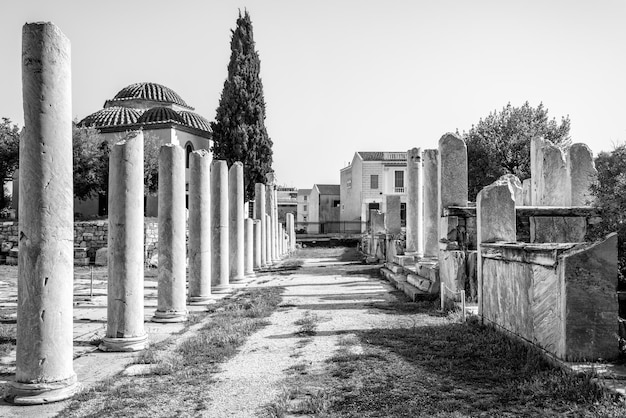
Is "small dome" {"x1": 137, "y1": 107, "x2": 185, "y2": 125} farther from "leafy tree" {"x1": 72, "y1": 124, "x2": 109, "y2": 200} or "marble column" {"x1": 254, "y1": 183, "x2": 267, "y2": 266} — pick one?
"marble column" {"x1": 254, "y1": 183, "x2": 267, "y2": 266}

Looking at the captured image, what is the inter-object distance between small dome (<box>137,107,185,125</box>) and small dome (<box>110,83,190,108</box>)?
5245 millimetres

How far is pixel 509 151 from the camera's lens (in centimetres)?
3562

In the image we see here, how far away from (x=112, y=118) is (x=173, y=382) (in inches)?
1251

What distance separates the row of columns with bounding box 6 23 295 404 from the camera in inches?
232

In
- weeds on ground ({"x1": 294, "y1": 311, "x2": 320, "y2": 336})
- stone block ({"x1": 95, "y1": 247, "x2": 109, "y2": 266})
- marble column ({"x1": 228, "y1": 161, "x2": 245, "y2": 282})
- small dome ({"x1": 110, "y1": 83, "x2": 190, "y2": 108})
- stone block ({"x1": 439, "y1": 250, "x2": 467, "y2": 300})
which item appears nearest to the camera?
weeds on ground ({"x1": 294, "y1": 311, "x2": 320, "y2": 336})

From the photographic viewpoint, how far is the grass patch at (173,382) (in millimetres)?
5461

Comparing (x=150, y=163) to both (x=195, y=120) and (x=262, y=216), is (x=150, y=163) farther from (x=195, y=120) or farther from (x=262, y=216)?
(x=195, y=120)

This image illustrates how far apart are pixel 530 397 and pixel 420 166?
47.3 feet

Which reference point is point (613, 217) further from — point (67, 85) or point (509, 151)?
point (509, 151)

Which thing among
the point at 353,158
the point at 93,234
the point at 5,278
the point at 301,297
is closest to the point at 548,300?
the point at 301,297

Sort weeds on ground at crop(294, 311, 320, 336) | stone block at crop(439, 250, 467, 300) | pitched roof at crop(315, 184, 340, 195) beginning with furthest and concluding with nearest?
pitched roof at crop(315, 184, 340, 195) < stone block at crop(439, 250, 467, 300) < weeds on ground at crop(294, 311, 320, 336)

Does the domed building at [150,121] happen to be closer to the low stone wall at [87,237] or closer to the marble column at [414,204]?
the low stone wall at [87,237]

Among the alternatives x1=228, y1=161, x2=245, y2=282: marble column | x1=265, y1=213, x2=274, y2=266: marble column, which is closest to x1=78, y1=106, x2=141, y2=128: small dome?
x1=265, y1=213, x2=274, y2=266: marble column

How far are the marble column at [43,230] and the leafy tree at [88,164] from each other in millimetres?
23571
